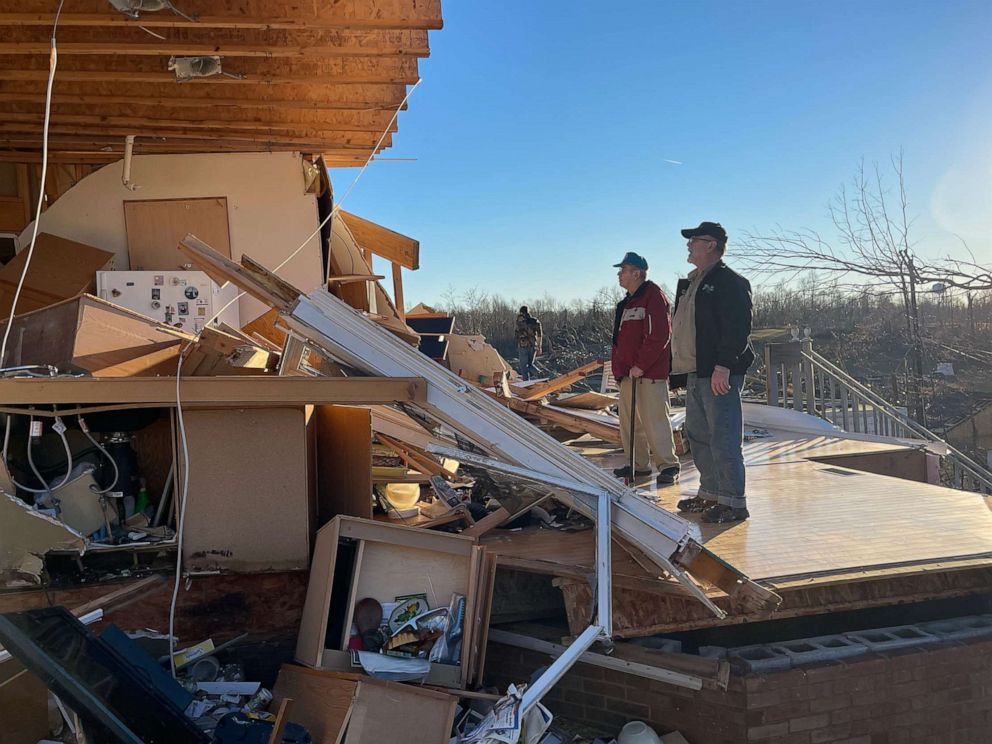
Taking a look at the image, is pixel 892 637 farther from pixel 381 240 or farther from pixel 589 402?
pixel 381 240

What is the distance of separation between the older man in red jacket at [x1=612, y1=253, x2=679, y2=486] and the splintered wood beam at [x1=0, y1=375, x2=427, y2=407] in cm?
230

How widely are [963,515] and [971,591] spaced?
1.03 m

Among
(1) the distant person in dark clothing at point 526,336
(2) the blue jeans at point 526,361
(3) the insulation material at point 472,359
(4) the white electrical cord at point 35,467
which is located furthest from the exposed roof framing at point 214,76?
(2) the blue jeans at point 526,361

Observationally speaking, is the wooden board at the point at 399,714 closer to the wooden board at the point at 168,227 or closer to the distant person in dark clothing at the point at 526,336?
the wooden board at the point at 168,227

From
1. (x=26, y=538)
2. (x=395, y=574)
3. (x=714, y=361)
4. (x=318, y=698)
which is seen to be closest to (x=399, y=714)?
(x=318, y=698)

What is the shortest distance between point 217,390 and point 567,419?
545 cm

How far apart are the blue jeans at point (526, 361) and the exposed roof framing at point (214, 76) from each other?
877cm

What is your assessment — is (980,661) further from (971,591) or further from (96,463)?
(96,463)

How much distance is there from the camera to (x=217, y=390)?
3328mm

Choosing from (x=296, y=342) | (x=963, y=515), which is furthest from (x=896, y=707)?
(x=296, y=342)

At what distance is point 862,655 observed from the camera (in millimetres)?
3445

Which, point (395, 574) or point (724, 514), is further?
point (724, 514)

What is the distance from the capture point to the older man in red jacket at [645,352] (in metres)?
5.09

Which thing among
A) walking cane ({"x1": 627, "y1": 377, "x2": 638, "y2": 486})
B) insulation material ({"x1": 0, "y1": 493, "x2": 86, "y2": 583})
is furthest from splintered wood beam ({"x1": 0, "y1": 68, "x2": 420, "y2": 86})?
insulation material ({"x1": 0, "y1": 493, "x2": 86, "y2": 583})
